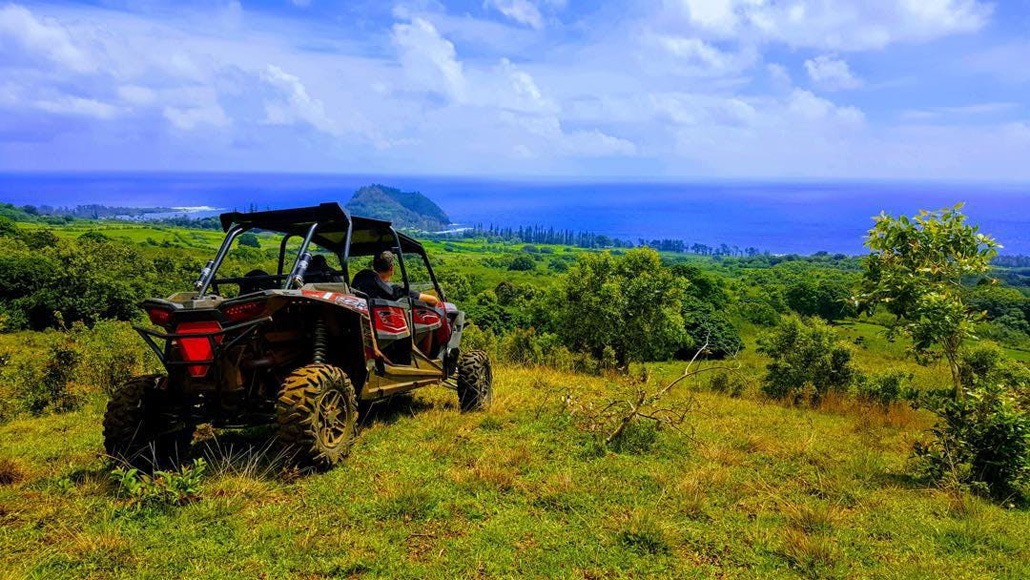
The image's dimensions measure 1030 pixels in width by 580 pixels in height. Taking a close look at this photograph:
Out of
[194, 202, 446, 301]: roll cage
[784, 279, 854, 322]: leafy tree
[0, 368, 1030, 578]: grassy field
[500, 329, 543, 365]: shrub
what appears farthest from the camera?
[784, 279, 854, 322]: leafy tree

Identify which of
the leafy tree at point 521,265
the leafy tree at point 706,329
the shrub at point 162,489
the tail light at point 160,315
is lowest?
the leafy tree at point 706,329

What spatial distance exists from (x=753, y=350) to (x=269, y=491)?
91193 millimetres

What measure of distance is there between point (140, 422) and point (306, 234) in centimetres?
256

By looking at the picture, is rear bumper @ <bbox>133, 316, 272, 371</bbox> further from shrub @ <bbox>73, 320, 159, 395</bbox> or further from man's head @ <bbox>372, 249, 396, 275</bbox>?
shrub @ <bbox>73, 320, 159, 395</bbox>

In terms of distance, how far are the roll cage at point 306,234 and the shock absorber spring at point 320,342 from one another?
57 centimetres

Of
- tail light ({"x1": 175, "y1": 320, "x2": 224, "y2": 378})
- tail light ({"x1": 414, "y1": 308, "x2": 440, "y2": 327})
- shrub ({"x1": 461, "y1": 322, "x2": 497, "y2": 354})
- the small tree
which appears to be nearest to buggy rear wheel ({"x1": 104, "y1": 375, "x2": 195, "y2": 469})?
tail light ({"x1": 175, "y1": 320, "x2": 224, "y2": 378})

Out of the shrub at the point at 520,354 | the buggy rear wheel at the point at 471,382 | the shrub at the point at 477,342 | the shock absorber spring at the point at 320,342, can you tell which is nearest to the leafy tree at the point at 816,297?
the shrub at the point at 520,354

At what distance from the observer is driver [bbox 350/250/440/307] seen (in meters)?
7.75

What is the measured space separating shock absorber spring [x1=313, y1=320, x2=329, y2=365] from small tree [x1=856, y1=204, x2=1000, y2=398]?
8255 millimetres

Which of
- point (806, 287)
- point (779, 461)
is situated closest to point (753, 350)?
point (806, 287)

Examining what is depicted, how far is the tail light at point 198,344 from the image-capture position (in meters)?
5.53

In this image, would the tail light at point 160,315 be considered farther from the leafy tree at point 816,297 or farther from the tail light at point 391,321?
the leafy tree at point 816,297

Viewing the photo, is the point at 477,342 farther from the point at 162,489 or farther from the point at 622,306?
the point at 622,306

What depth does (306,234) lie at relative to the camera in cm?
660
